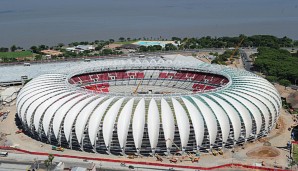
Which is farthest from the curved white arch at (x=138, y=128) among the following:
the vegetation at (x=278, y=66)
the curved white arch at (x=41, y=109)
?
the vegetation at (x=278, y=66)

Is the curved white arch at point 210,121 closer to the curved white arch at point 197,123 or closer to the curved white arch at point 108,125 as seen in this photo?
the curved white arch at point 197,123

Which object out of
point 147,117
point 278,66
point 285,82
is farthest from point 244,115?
point 278,66

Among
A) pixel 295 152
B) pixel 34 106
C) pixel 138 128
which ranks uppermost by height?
pixel 34 106

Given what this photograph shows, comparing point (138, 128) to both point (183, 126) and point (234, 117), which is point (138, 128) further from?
point (234, 117)

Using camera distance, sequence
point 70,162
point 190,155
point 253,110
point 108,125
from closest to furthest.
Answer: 1. point 70,162
2. point 108,125
3. point 190,155
4. point 253,110

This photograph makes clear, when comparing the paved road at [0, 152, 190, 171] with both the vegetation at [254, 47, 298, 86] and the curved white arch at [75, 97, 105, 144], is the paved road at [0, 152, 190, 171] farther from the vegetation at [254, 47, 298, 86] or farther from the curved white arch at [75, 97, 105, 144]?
the vegetation at [254, 47, 298, 86]

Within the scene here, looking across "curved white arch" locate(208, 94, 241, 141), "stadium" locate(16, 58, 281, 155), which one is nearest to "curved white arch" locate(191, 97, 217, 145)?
"stadium" locate(16, 58, 281, 155)
